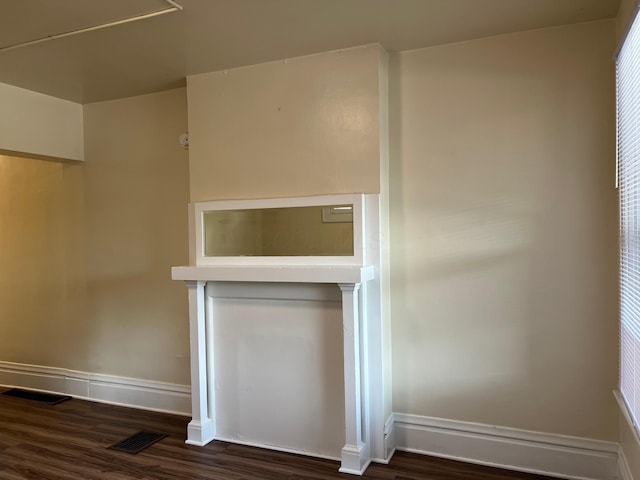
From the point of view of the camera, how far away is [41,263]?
419 cm

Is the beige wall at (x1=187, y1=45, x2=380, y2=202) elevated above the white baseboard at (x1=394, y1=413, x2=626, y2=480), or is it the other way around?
the beige wall at (x1=187, y1=45, x2=380, y2=202)

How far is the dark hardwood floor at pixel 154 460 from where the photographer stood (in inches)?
104

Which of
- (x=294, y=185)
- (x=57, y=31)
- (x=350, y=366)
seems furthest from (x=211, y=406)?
(x=57, y=31)

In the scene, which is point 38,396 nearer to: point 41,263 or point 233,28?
point 41,263

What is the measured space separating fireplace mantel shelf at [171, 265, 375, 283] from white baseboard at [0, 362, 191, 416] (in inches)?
41.8

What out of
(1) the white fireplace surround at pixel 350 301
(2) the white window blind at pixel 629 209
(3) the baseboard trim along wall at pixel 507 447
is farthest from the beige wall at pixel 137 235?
(2) the white window blind at pixel 629 209

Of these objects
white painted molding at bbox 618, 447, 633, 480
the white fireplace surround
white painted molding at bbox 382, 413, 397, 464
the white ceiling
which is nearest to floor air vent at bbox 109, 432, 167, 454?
the white fireplace surround

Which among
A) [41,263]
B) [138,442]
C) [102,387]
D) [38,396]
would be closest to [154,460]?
[138,442]

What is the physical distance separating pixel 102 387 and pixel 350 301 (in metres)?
2.47

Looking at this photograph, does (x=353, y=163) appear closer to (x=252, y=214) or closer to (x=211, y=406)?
(x=252, y=214)

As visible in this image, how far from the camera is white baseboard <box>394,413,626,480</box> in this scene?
2.51 meters

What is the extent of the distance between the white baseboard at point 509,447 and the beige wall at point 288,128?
1.46m

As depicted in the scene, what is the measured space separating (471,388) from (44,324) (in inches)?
141

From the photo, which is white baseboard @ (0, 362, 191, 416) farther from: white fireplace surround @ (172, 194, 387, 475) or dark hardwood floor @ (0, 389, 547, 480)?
white fireplace surround @ (172, 194, 387, 475)
